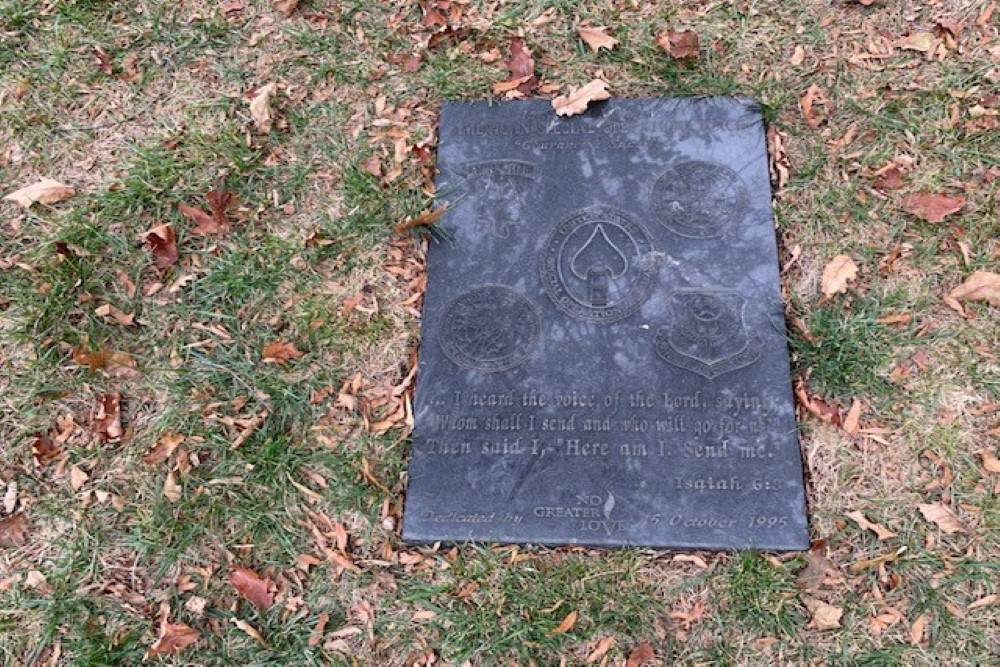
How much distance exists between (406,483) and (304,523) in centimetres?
36

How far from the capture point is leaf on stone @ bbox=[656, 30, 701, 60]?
2.91 meters

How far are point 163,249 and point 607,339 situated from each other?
1697 mm

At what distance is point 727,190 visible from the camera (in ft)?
8.54

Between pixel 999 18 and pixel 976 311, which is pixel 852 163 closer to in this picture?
pixel 976 311

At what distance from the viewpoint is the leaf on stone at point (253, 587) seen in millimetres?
2293

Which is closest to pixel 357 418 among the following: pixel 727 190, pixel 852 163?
pixel 727 190

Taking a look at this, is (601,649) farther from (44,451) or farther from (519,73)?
(519,73)

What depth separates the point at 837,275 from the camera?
101 inches

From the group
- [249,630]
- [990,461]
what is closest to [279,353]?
[249,630]

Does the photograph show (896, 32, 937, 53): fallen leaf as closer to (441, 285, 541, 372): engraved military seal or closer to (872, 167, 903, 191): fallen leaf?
(872, 167, 903, 191): fallen leaf

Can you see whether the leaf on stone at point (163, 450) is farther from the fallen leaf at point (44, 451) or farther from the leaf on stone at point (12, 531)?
the leaf on stone at point (12, 531)

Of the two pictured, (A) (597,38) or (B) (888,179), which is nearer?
(B) (888,179)

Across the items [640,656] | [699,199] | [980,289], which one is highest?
[699,199]

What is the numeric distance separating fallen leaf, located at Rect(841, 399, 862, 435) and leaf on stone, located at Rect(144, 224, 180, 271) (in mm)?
2471
